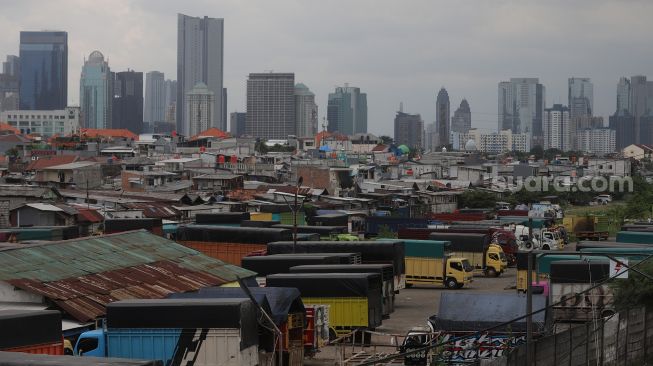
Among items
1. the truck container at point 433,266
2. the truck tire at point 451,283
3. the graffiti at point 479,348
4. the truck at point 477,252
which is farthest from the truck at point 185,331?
the truck at point 477,252

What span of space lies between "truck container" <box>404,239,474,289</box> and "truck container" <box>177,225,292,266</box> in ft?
11.0

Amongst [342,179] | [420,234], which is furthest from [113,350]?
[342,179]

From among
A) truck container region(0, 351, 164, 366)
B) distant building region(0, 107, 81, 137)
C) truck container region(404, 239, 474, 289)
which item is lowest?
truck container region(404, 239, 474, 289)

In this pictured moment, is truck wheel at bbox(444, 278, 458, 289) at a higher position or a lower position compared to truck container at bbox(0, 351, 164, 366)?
lower

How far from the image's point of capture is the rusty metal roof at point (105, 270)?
19203 millimetres

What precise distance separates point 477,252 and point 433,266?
4.43 metres

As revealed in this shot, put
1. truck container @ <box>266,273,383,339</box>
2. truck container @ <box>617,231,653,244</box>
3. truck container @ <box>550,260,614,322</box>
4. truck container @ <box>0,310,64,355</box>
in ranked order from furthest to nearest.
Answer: truck container @ <box>617,231,653,244</box>
truck container @ <box>550,260,614,322</box>
truck container @ <box>266,273,383,339</box>
truck container @ <box>0,310,64,355</box>

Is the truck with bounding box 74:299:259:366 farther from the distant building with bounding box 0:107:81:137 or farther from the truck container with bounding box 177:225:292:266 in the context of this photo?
the distant building with bounding box 0:107:81:137

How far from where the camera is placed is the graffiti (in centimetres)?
1634

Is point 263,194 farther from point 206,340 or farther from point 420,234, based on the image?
point 206,340

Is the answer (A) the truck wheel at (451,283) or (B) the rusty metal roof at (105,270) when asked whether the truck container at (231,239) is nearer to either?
(A) the truck wheel at (451,283)

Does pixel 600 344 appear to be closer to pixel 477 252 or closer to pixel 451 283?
pixel 451 283

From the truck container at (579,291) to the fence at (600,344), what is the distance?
85.2 inches

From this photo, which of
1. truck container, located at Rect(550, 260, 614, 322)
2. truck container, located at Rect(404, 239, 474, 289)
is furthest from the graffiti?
truck container, located at Rect(404, 239, 474, 289)
